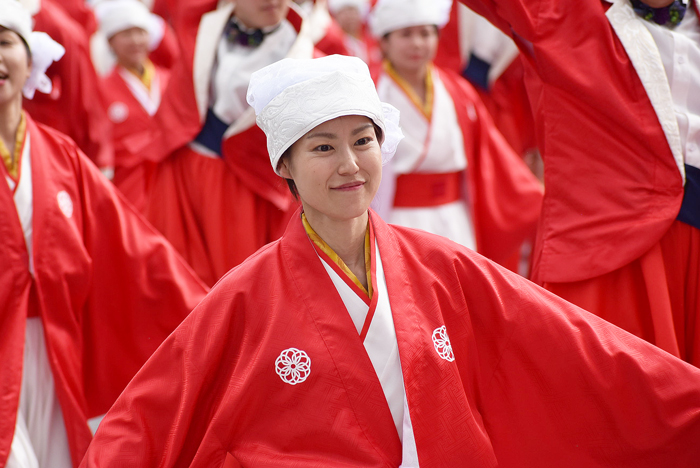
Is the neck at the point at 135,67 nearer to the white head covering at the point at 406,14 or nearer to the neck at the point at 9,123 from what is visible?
the white head covering at the point at 406,14

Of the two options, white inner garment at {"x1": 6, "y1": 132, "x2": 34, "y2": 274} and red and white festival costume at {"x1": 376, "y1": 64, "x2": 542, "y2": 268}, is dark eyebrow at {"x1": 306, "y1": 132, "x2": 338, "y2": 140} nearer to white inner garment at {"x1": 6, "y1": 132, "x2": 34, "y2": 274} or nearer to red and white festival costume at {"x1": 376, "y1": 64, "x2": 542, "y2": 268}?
white inner garment at {"x1": 6, "y1": 132, "x2": 34, "y2": 274}

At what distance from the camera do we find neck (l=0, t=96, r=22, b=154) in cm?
297

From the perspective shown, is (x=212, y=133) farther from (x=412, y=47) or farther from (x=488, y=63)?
(x=488, y=63)

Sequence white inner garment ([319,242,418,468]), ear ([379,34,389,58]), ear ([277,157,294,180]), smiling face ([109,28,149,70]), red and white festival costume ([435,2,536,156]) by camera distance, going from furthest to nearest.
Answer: smiling face ([109,28,149,70])
red and white festival costume ([435,2,536,156])
ear ([379,34,389,58])
ear ([277,157,294,180])
white inner garment ([319,242,418,468])

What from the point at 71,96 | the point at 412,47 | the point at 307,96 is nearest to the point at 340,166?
the point at 307,96

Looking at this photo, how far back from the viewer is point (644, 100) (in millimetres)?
2736

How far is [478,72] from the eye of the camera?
577 cm

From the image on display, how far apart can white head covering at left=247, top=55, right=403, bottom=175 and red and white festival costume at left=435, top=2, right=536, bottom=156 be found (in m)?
3.62

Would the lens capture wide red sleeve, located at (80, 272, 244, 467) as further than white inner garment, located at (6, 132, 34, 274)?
No

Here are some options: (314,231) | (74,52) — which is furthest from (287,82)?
(74,52)

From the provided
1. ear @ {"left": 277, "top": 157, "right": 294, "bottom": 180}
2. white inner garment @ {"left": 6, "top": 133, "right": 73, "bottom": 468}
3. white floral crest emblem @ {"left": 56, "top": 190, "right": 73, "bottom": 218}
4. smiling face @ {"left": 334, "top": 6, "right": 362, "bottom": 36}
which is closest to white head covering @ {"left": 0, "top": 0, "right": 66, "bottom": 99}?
white inner garment @ {"left": 6, "top": 133, "right": 73, "bottom": 468}

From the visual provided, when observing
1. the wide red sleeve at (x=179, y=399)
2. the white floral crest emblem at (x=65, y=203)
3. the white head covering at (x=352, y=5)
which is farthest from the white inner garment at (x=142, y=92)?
the wide red sleeve at (x=179, y=399)

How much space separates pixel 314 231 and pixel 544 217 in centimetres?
101

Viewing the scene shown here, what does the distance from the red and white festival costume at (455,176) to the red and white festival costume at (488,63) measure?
3.91 ft
